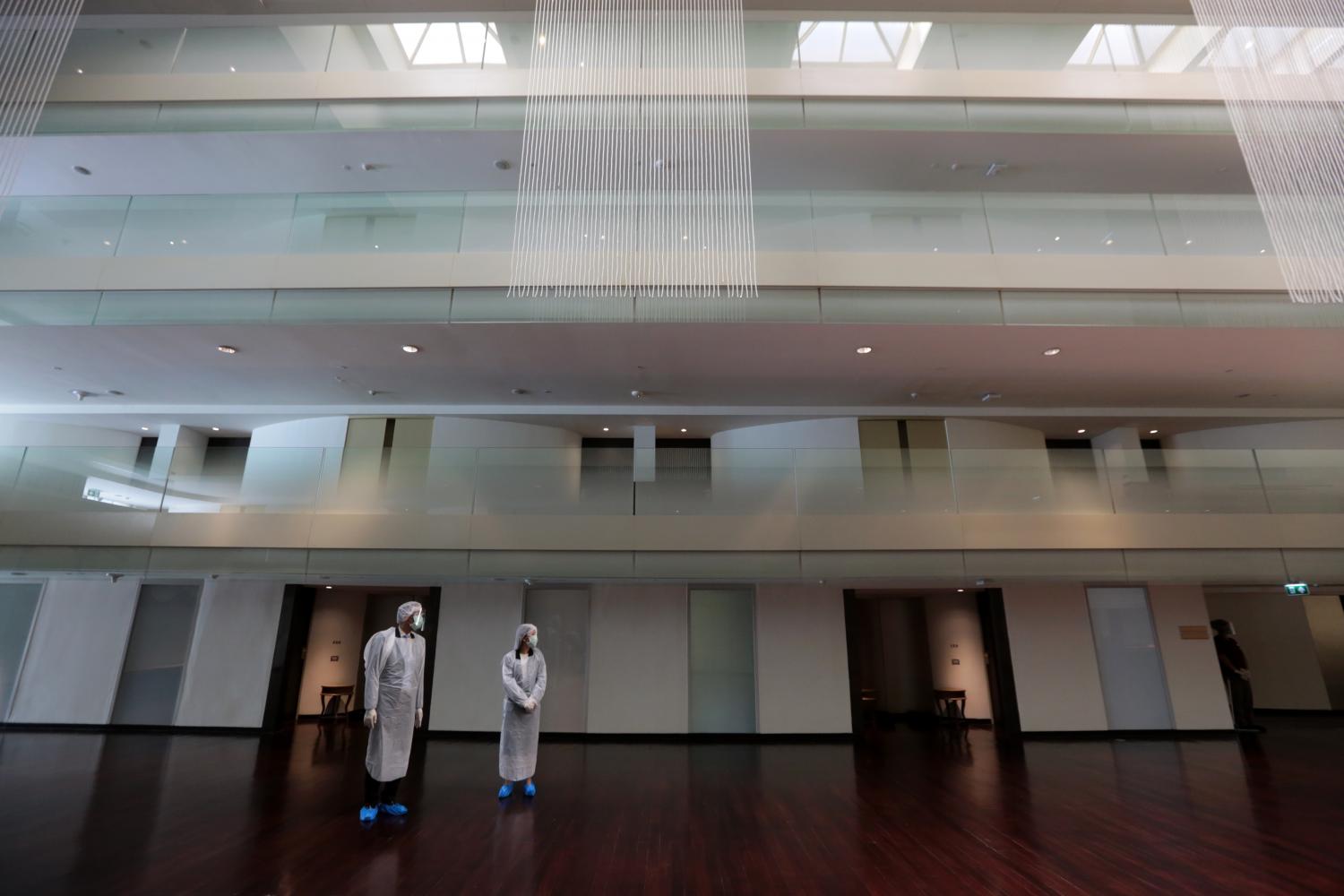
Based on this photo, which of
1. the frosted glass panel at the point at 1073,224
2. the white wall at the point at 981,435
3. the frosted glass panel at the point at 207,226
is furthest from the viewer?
the white wall at the point at 981,435

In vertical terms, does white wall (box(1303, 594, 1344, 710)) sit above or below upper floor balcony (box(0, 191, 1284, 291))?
below

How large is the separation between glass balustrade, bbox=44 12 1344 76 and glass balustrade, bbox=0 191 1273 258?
207 centimetres

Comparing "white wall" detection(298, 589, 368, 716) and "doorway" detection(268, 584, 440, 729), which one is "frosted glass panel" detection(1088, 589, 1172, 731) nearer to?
"doorway" detection(268, 584, 440, 729)

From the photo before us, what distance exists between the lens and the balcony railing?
7.90 meters

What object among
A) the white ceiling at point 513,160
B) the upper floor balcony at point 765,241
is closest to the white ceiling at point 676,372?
the upper floor balcony at point 765,241

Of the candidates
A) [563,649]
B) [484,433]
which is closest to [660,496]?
[563,649]

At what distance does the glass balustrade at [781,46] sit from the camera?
796 cm

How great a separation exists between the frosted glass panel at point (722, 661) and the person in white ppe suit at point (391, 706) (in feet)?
15.2

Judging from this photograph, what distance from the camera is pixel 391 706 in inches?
200

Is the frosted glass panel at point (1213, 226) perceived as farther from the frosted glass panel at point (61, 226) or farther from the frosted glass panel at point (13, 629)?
the frosted glass panel at point (13, 629)

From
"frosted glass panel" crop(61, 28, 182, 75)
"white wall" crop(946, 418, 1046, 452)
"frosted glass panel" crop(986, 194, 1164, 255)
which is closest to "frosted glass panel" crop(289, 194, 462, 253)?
"frosted glass panel" crop(61, 28, 182, 75)

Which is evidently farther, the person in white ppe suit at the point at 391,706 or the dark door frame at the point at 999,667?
the dark door frame at the point at 999,667

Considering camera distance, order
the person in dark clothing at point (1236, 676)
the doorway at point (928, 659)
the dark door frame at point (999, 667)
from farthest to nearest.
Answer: the doorway at point (928, 659)
the person in dark clothing at point (1236, 676)
the dark door frame at point (999, 667)

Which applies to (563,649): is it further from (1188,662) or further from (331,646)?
(1188,662)
